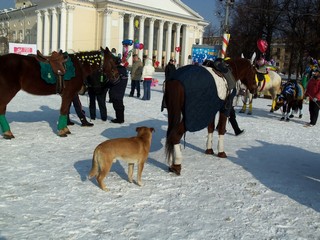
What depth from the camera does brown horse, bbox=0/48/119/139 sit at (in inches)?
284

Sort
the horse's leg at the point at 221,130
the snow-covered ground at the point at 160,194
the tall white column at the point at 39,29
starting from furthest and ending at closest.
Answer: the tall white column at the point at 39,29 < the horse's leg at the point at 221,130 < the snow-covered ground at the point at 160,194

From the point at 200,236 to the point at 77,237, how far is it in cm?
126

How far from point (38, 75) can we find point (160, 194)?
4.39m

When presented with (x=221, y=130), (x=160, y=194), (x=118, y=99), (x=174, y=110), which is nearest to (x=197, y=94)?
(x=174, y=110)

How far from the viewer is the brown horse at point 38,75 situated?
23.6 feet

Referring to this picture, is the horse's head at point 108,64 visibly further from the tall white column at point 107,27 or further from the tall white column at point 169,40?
the tall white column at point 169,40

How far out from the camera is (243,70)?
286 inches

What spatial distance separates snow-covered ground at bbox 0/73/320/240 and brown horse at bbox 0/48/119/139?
76 cm

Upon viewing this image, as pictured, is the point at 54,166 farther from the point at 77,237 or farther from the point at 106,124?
the point at 106,124

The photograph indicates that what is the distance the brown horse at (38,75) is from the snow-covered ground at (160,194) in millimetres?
757

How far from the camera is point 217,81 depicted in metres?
5.96

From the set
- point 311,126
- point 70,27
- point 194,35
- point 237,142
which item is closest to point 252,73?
point 237,142

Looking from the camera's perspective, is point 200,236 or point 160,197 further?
point 160,197

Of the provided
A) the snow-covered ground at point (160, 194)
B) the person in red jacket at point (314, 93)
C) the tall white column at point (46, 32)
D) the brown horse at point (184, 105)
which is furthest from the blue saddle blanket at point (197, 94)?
the tall white column at point (46, 32)
